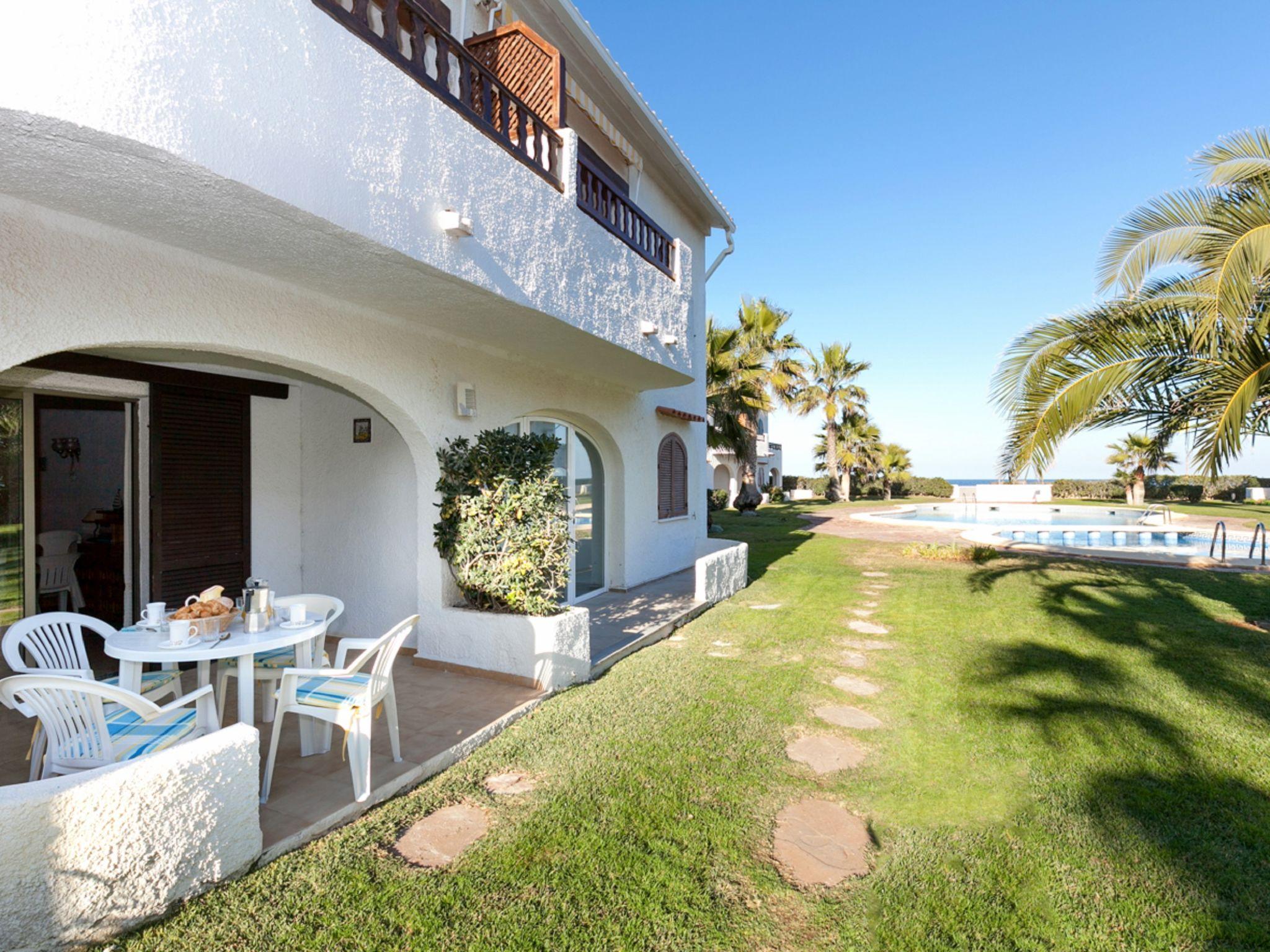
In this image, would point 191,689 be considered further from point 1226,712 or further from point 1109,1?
point 1109,1

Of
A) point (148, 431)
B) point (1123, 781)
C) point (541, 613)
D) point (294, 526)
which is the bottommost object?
point (1123, 781)

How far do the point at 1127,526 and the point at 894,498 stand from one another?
18200 millimetres

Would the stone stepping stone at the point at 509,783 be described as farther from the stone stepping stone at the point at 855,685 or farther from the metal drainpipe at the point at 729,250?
the metal drainpipe at the point at 729,250

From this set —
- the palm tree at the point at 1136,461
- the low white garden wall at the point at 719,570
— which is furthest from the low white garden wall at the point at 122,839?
the palm tree at the point at 1136,461

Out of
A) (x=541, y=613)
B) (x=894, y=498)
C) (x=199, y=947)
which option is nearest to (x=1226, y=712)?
(x=541, y=613)

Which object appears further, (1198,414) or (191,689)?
(1198,414)

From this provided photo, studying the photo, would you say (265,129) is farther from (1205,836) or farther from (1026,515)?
(1026,515)

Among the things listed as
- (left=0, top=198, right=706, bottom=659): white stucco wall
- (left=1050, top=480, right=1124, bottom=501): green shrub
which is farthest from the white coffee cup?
(left=1050, top=480, right=1124, bottom=501): green shrub

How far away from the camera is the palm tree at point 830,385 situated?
35.4 meters

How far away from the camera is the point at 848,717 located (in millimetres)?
5766

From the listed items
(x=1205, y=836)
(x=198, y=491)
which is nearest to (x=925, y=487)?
(x=1205, y=836)

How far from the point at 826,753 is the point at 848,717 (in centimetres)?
84

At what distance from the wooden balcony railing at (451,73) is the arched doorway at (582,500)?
13.3 ft

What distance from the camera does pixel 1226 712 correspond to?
5711 mm
